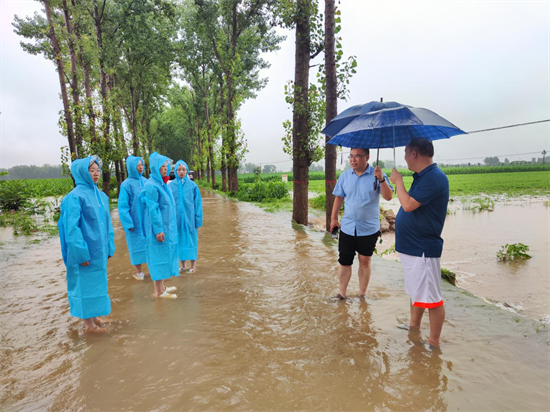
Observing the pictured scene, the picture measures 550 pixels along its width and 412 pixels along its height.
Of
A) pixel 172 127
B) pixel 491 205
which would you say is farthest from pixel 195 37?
pixel 172 127

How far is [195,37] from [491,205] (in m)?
21.8

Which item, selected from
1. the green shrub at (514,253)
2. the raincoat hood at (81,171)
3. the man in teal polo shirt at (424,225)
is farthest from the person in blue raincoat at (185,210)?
the green shrub at (514,253)

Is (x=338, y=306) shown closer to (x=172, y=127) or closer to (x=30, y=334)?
(x=30, y=334)

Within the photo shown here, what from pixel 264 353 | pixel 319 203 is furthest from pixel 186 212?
pixel 319 203

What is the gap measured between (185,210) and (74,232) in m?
2.11

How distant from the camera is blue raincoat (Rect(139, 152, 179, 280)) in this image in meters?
4.19

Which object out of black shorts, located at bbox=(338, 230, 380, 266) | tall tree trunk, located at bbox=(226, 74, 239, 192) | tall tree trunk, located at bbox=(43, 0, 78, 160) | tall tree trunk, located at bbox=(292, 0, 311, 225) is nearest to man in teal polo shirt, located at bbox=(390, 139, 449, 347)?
black shorts, located at bbox=(338, 230, 380, 266)

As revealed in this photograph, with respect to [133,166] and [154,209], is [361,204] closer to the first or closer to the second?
[154,209]

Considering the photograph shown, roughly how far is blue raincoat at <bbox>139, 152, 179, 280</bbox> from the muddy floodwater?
0.49 meters

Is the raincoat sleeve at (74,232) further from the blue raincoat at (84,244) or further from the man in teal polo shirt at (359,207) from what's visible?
the man in teal polo shirt at (359,207)

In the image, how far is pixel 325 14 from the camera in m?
8.35

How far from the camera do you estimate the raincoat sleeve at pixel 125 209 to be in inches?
197

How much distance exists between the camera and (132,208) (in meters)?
5.24

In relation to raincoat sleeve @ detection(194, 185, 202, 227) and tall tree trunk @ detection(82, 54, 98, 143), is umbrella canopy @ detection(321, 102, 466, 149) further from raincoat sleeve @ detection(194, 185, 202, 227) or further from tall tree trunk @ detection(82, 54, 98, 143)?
tall tree trunk @ detection(82, 54, 98, 143)
